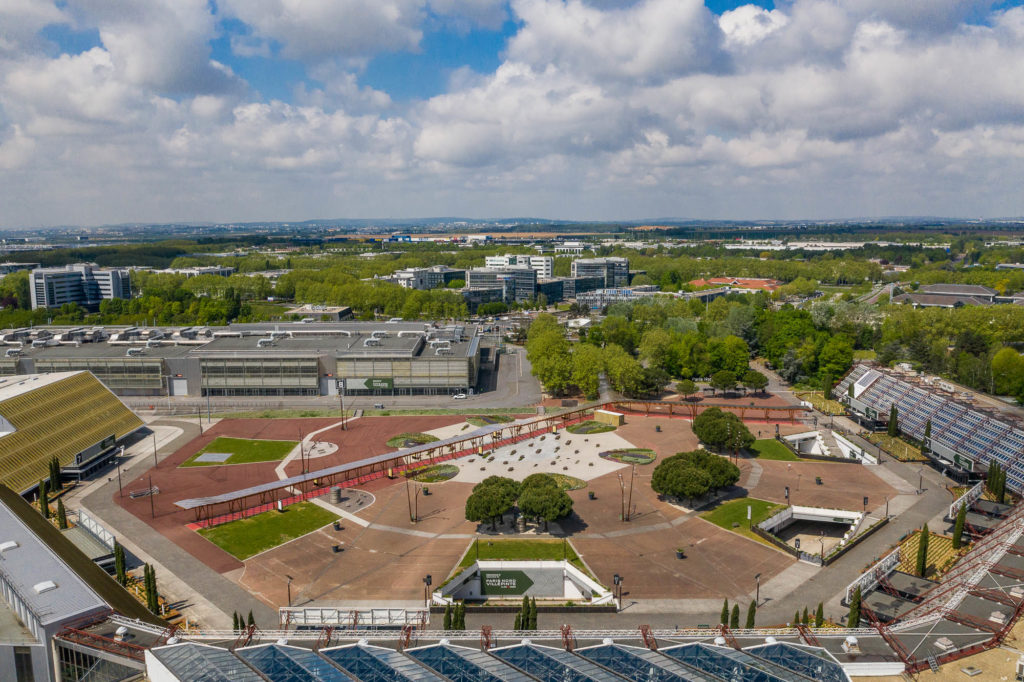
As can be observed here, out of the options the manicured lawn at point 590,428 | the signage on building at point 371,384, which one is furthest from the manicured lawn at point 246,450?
the manicured lawn at point 590,428

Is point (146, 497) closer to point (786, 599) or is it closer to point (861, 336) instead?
point (786, 599)

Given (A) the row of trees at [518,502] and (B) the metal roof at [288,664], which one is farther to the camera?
(A) the row of trees at [518,502]

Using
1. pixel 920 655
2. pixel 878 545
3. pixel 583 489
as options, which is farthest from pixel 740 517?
pixel 920 655

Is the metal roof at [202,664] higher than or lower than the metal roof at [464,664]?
higher

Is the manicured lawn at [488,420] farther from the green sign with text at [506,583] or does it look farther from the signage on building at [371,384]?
the green sign with text at [506,583]

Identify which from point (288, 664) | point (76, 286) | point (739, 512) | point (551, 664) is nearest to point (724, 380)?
point (739, 512)

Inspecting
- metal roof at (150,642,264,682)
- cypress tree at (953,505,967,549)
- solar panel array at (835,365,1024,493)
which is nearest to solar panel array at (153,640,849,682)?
metal roof at (150,642,264,682)
